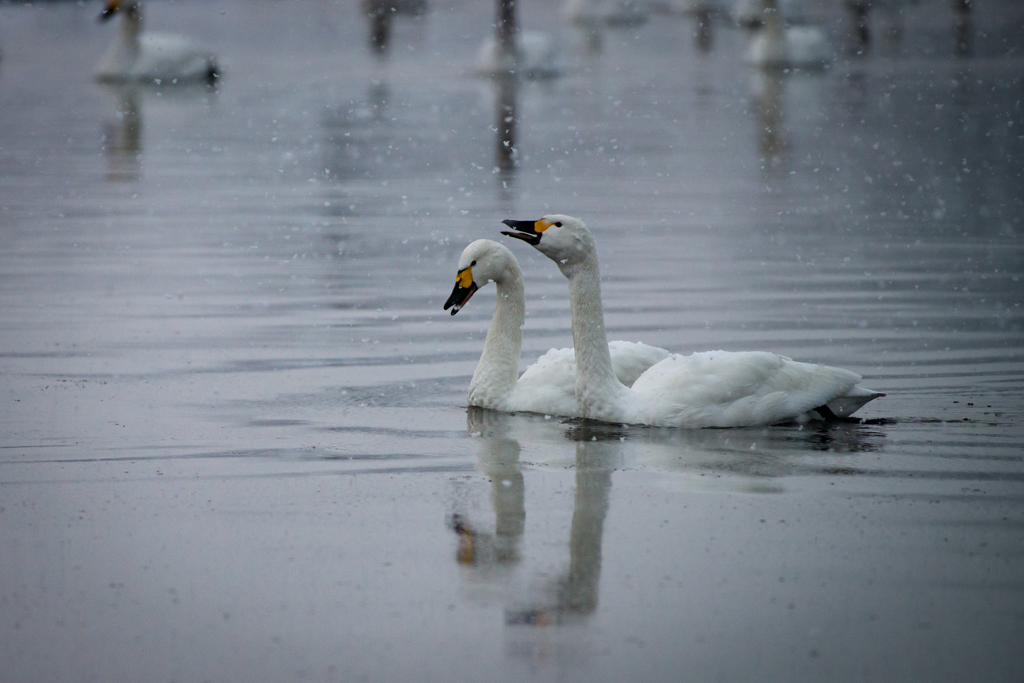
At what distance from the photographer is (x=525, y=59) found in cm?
4138

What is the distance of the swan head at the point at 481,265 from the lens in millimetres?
10188

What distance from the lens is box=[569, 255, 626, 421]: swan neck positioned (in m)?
9.31

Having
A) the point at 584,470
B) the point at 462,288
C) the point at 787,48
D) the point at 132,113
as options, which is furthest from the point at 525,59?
the point at 584,470

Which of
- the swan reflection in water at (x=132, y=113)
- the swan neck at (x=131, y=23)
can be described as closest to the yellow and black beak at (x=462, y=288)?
the swan reflection in water at (x=132, y=113)

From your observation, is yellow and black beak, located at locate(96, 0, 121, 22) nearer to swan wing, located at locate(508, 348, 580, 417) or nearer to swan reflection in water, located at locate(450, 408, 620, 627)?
swan wing, located at locate(508, 348, 580, 417)

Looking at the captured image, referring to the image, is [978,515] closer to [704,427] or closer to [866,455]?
[866,455]

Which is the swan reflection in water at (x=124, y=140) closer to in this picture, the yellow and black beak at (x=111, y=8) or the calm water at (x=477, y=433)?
the calm water at (x=477, y=433)

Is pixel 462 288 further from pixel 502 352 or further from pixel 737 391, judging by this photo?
pixel 737 391

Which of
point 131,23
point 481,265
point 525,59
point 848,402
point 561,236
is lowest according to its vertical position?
point 848,402

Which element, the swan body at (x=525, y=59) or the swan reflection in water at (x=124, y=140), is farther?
the swan body at (x=525, y=59)

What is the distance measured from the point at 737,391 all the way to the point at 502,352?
167 cm

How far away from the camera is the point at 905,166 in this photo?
77.2 ft

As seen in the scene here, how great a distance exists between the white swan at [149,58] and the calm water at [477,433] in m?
13.4

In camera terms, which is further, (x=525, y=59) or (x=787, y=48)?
(x=787, y=48)
